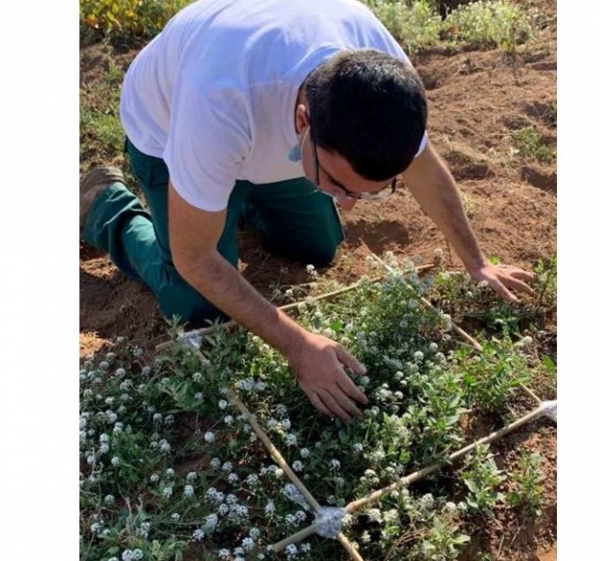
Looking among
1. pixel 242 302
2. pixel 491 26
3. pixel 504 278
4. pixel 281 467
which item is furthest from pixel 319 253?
pixel 491 26

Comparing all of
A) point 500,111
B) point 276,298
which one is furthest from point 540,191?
point 276,298

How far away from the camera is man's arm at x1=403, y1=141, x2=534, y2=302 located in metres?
2.88

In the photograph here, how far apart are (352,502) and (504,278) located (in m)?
1.19

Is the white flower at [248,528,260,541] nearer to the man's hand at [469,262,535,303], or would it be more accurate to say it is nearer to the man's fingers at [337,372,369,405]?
the man's fingers at [337,372,369,405]

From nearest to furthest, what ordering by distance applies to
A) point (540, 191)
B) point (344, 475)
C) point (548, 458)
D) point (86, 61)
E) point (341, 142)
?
Answer: point (341, 142) < point (344, 475) < point (548, 458) < point (540, 191) < point (86, 61)

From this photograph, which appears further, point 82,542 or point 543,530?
point 543,530

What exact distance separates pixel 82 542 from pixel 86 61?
3.73 m

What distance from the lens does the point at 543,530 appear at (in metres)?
2.55

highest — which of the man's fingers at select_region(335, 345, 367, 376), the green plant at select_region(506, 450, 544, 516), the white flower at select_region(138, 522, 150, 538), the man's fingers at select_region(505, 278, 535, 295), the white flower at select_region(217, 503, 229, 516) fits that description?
the man's fingers at select_region(335, 345, 367, 376)

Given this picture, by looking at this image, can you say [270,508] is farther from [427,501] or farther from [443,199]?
[443,199]

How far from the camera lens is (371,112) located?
Result: 1983 mm

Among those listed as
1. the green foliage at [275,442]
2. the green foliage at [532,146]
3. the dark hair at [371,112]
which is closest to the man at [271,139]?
the dark hair at [371,112]

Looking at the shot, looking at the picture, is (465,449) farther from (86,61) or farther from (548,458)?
(86,61)

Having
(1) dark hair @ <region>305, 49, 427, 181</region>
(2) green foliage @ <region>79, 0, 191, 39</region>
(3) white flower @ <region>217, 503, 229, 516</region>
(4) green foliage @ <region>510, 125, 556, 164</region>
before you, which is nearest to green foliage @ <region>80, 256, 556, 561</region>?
(3) white flower @ <region>217, 503, 229, 516</region>
